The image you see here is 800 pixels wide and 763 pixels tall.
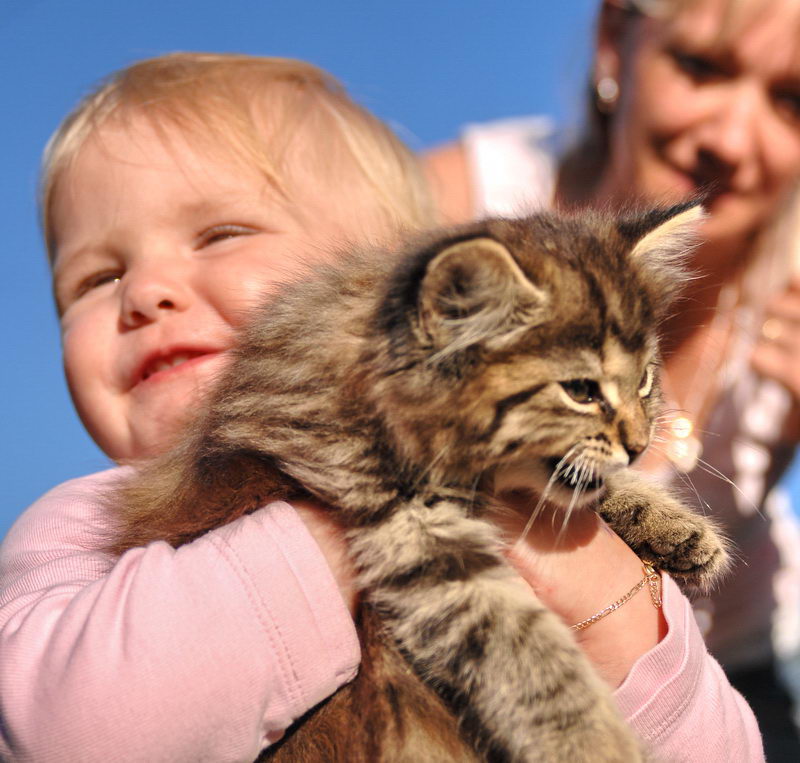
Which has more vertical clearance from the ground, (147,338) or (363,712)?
(147,338)

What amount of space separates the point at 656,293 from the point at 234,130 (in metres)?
1.36

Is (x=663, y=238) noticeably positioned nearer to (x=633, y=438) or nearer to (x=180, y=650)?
(x=633, y=438)

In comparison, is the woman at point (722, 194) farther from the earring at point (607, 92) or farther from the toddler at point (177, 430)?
the toddler at point (177, 430)

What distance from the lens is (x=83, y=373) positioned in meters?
2.26

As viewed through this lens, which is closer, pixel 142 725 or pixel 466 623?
pixel 142 725

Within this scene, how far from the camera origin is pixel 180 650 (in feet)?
4.50

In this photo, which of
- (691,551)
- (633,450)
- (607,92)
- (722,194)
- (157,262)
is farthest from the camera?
(607,92)

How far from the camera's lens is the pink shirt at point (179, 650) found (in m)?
1.33

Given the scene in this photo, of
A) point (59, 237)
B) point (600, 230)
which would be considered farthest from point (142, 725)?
point (59, 237)

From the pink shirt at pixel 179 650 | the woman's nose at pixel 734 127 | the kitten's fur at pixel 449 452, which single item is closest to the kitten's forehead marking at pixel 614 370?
the kitten's fur at pixel 449 452

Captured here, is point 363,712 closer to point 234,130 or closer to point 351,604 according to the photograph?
point 351,604

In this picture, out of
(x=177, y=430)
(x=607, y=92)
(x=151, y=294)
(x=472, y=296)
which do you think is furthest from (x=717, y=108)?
(x=177, y=430)

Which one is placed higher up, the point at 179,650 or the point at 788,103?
the point at 788,103

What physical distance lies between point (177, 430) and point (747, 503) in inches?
98.5
